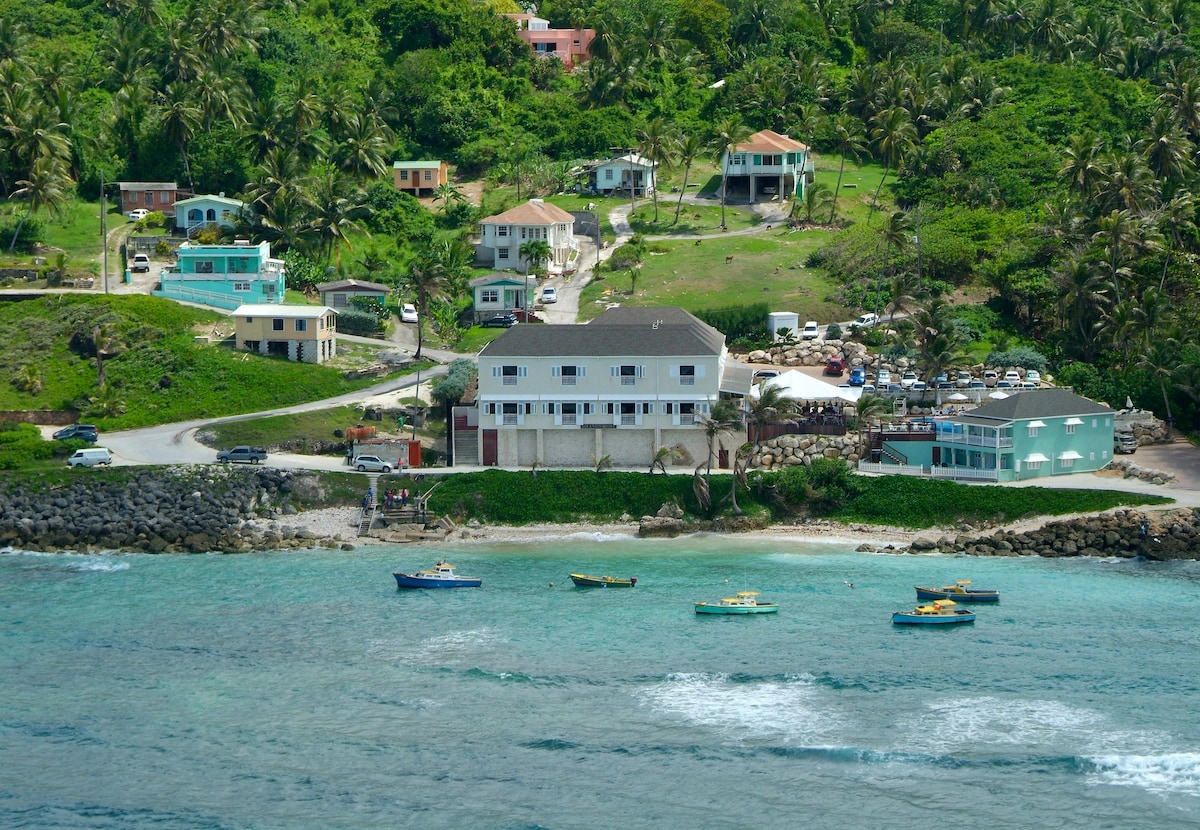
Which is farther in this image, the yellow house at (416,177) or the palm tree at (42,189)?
the yellow house at (416,177)

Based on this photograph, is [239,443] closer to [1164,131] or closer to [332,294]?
[332,294]

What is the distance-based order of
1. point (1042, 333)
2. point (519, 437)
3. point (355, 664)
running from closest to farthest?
point (355, 664) → point (519, 437) → point (1042, 333)

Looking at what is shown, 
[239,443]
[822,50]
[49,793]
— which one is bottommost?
[49,793]

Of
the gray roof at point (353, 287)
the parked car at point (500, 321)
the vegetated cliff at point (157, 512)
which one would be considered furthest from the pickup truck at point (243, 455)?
the parked car at point (500, 321)

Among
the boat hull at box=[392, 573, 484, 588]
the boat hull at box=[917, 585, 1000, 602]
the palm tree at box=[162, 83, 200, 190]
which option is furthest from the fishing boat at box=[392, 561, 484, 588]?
the palm tree at box=[162, 83, 200, 190]

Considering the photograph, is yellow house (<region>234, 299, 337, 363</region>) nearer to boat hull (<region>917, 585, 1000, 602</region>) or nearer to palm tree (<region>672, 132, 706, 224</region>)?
palm tree (<region>672, 132, 706, 224</region>)

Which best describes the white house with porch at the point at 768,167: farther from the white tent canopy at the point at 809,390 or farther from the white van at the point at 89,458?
the white van at the point at 89,458

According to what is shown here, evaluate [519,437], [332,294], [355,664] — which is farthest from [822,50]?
[355,664]

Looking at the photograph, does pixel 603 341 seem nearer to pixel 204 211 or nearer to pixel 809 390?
pixel 809 390
